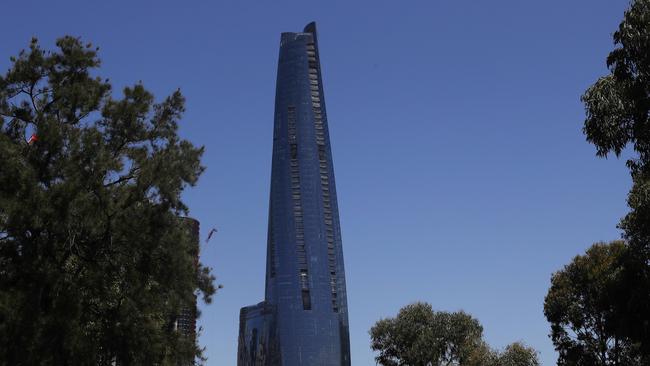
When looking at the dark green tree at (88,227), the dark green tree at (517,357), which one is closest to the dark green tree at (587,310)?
the dark green tree at (517,357)

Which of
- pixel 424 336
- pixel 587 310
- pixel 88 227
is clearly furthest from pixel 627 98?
pixel 424 336

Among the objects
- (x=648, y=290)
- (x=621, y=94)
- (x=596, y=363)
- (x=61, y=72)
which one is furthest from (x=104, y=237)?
(x=596, y=363)

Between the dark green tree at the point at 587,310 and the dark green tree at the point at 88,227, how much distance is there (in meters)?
34.1

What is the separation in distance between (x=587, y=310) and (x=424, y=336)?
34.5 metres

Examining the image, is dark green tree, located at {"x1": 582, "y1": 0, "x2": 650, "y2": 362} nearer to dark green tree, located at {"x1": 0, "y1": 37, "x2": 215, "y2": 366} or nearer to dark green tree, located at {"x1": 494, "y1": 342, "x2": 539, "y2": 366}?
dark green tree, located at {"x1": 0, "y1": 37, "x2": 215, "y2": 366}

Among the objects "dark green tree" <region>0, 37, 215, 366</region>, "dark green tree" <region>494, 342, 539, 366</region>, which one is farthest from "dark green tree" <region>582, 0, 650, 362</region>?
"dark green tree" <region>494, 342, 539, 366</region>

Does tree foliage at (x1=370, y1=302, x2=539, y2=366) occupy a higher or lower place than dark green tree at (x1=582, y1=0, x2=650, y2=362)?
higher

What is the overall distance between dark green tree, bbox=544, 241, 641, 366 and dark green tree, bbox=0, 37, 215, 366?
34.1m

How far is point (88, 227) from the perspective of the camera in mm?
28328

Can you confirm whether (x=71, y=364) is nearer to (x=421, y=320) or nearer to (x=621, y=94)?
(x=621, y=94)

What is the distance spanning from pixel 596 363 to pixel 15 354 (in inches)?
1746

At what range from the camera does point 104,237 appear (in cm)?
2972

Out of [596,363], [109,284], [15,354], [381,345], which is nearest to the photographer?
[15,354]

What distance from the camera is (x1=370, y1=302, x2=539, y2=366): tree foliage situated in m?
89.8
